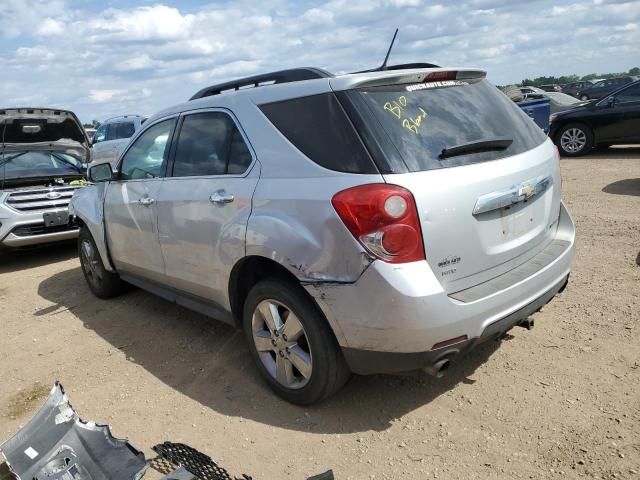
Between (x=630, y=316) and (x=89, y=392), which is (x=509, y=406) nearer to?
(x=630, y=316)

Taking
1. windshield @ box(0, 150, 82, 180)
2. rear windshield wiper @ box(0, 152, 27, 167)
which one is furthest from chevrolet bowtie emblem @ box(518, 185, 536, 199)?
rear windshield wiper @ box(0, 152, 27, 167)

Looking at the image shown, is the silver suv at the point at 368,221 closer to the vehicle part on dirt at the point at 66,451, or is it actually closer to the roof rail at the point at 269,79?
the roof rail at the point at 269,79

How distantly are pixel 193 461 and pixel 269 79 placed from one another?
2374 millimetres

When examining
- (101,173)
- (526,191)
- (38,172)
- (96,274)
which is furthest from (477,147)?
(38,172)

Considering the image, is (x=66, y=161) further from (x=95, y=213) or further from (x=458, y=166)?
(x=458, y=166)

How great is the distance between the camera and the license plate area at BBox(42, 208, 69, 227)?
23.0 ft

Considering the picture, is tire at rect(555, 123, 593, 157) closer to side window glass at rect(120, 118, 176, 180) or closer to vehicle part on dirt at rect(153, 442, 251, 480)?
side window glass at rect(120, 118, 176, 180)

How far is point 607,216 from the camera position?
647 centimetres

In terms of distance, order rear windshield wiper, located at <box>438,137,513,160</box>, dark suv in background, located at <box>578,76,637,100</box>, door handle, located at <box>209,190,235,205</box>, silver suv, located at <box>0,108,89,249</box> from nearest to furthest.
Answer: rear windshield wiper, located at <box>438,137,513,160</box>, door handle, located at <box>209,190,235,205</box>, silver suv, located at <box>0,108,89,249</box>, dark suv in background, located at <box>578,76,637,100</box>

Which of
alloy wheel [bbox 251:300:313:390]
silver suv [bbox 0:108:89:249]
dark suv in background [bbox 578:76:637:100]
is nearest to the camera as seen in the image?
alloy wheel [bbox 251:300:313:390]

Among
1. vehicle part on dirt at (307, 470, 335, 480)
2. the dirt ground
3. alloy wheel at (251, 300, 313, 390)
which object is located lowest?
the dirt ground

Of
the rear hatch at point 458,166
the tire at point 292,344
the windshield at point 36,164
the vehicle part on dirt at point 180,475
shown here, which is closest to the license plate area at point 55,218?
the windshield at point 36,164

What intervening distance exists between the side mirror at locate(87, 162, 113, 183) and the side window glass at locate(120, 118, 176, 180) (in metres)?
0.12

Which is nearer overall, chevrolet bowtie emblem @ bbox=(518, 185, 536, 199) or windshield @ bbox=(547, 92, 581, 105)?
chevrolet bowtie emblem @ bbox=(518, 185, 536, 199)
